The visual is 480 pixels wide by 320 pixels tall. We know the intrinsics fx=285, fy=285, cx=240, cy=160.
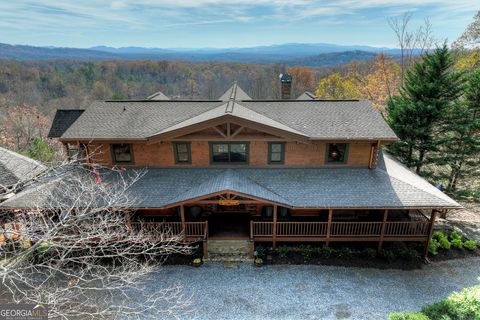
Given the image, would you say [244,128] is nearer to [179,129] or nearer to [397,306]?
[179,129]

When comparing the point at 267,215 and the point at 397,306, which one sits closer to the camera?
the point at 397,306

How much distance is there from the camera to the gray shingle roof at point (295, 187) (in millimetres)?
13422

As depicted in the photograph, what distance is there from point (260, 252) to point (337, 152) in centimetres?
672

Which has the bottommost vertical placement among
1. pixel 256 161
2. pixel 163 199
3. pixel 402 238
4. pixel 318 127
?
pixel 402 238

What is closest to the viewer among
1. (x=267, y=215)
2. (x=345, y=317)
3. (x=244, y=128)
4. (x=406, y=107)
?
(x=345, y=317)

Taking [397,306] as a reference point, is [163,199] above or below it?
above

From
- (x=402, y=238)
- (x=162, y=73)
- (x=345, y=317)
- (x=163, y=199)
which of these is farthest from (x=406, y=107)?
(x=162, y=73)

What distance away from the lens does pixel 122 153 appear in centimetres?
1552

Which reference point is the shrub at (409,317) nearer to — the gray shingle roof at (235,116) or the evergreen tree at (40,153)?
the gray shingle roof at (235,116)

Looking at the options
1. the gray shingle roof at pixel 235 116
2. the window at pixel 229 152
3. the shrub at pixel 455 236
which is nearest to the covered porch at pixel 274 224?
the shrub at pixel 455 236

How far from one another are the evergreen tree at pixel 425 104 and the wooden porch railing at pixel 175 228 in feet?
49.0

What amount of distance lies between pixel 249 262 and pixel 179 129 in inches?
292

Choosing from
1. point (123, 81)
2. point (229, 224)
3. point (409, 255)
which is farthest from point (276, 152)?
point (123, 81)

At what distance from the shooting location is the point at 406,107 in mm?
18844
